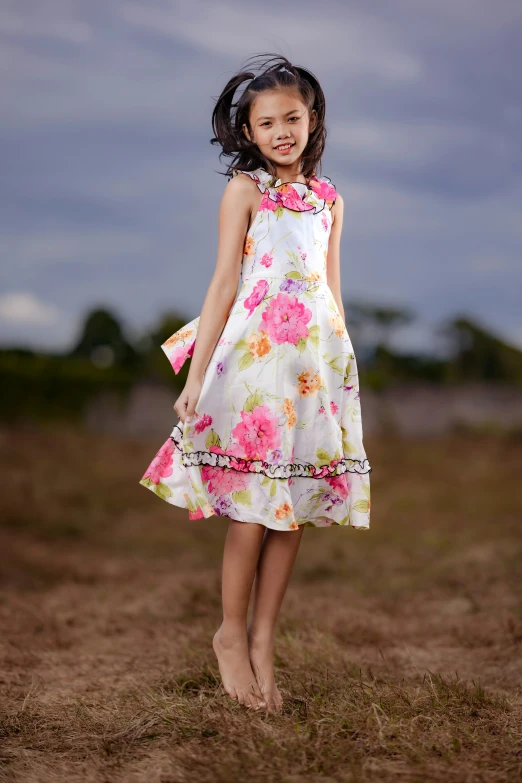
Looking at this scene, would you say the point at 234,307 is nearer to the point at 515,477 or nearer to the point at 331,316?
the point at 331,316

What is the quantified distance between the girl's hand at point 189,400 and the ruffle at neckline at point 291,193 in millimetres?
581

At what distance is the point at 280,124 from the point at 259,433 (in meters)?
0.90

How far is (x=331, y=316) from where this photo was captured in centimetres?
235

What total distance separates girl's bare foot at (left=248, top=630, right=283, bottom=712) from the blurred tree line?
4581 millimetres

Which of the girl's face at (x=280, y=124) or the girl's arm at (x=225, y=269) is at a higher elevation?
the girl's face at (x=280, y=124)

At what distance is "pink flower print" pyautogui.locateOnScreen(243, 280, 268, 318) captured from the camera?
7.48 ft

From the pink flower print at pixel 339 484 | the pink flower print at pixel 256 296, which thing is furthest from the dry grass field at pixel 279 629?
the pink flower print at pixel 256 296

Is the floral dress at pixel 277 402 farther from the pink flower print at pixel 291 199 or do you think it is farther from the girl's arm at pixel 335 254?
the girl's arm at pixel 335 254

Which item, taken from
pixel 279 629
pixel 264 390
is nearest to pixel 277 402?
pixel 264 390

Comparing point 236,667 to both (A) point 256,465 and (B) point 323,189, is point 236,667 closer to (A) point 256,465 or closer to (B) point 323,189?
(A) point 256,465

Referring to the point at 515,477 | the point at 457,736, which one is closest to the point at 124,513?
the point at 515,477

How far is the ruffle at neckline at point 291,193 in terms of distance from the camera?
2.34 meters

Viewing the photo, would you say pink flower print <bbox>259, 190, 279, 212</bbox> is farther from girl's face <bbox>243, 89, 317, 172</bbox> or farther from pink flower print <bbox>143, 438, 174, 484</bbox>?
pink flower print <bbox>143, 438, 174, 484</bbox>

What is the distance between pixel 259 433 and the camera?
2.23 metres
